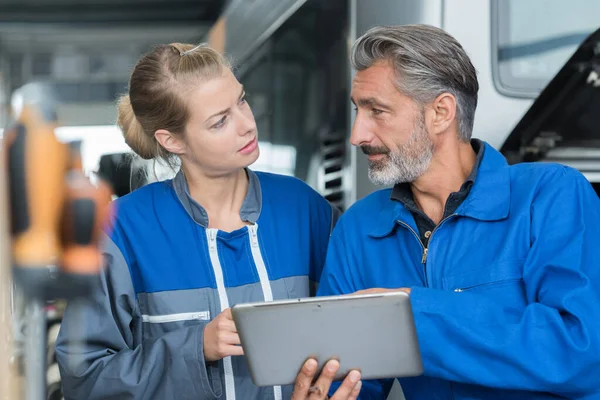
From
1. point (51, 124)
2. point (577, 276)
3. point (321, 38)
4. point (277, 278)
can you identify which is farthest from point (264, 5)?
point (51, 124)

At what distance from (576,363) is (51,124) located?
1252mm

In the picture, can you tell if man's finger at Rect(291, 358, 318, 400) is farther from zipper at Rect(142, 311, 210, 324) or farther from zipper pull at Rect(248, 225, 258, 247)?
zipper pull at Rect(248, 225, 258, 247)

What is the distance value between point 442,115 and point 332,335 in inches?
27.5

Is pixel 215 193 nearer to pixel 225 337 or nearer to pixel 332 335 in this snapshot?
pixel 225 337

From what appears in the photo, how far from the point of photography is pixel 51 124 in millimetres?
969

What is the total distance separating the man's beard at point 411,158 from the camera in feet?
7.26

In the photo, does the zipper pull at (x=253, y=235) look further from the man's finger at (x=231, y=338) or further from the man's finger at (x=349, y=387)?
the man's finger at (x=349, y=387)

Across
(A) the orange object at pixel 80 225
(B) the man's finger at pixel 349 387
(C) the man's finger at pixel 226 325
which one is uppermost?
(A) the orange object at pixel 80 225

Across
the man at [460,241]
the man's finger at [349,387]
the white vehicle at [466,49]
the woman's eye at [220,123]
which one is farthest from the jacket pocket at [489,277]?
the white vehicle at [466,49]

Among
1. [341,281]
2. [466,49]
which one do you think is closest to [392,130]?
[341,281]

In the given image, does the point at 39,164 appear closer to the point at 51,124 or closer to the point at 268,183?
the point at 51,124

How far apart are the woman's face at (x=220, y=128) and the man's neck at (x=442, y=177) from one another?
0.44m

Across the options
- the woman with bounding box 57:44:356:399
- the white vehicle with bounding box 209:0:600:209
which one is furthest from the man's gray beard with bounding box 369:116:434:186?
the white vehicle with bounding box 209:0:600:209

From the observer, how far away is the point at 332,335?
1.83m
